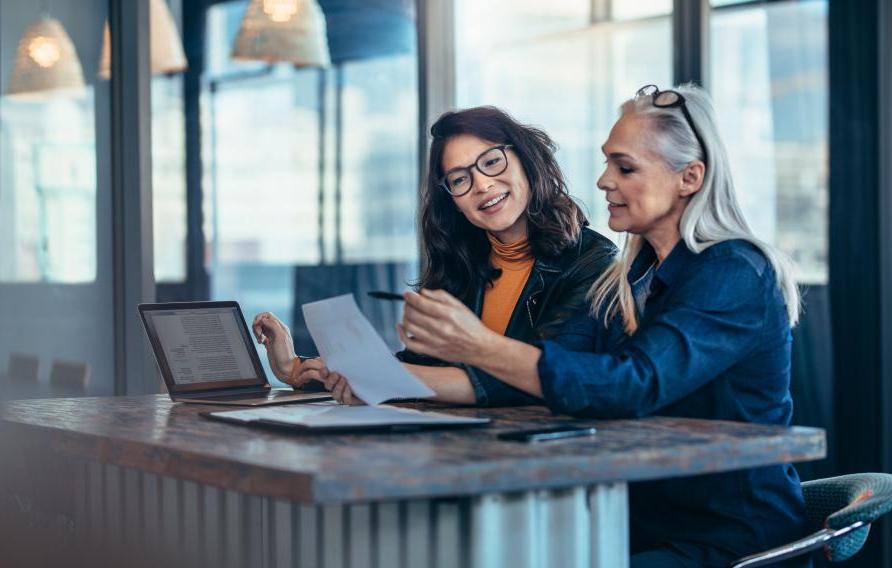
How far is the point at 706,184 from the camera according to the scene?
2191 mm

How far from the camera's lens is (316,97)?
4.50 meters

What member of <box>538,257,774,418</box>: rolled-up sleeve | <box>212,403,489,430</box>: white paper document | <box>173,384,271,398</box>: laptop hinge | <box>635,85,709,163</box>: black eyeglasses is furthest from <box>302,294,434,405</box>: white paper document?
<box>635,85,709,163</box>: black eyeglasses

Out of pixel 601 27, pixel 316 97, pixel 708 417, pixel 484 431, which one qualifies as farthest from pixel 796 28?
pixel 484 431

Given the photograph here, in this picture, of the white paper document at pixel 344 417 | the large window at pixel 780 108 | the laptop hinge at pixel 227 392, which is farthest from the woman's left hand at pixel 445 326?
the large window at pixel 780 108

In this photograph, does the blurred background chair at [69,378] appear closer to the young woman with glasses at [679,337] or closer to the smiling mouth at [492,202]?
the smiling mouth at [492,202]

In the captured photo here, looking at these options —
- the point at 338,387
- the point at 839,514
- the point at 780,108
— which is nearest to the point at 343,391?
the point at 338,387

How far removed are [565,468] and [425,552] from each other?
255mm

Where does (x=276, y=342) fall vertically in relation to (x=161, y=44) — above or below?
below

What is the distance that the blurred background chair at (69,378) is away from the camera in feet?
12.3

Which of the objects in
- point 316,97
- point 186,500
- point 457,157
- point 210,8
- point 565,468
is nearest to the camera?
point 565,468

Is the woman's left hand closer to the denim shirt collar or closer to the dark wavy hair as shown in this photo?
the denim shirt collar

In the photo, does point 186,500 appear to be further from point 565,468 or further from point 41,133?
point 41,133

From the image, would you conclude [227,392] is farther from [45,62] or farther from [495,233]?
[45,62]

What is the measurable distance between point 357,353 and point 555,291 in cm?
66
